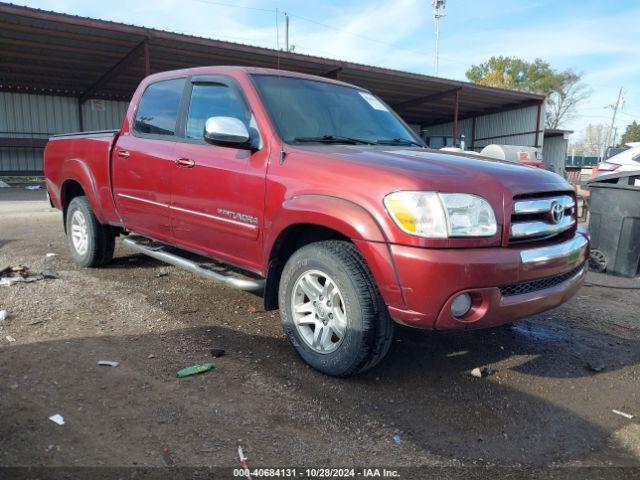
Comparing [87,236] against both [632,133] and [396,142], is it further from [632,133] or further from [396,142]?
[632,133]

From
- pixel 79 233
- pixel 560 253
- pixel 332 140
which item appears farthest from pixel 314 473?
pixel 79 233

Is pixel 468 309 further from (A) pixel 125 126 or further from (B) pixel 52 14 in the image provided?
(B) pixel 52 14

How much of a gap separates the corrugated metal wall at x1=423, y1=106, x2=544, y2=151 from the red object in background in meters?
23.7

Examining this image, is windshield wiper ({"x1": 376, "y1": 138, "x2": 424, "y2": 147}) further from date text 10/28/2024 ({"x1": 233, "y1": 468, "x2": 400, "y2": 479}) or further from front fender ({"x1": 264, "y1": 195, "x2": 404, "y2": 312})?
date text 10/28/2024 ({"x1": 233, "y1": 468, "x2": 400, "y2": 479})

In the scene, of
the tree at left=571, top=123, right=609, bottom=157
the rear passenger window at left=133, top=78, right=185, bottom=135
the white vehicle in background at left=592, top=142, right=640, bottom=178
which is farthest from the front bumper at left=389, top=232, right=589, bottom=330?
the tree at left=571, top=123, right=609, bottom=157

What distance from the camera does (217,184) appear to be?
3.59m

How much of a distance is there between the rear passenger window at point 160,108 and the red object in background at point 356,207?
137 mm

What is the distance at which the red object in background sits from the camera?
258cm

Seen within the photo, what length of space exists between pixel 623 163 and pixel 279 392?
756 centimetres

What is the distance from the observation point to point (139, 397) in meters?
2.76

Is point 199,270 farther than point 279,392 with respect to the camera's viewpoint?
Yes

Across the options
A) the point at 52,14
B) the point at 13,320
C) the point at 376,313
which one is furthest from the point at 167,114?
the point at 52,14

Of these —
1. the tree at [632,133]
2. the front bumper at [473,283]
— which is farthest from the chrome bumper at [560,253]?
the tree at [632,133]

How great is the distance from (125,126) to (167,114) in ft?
2.36
